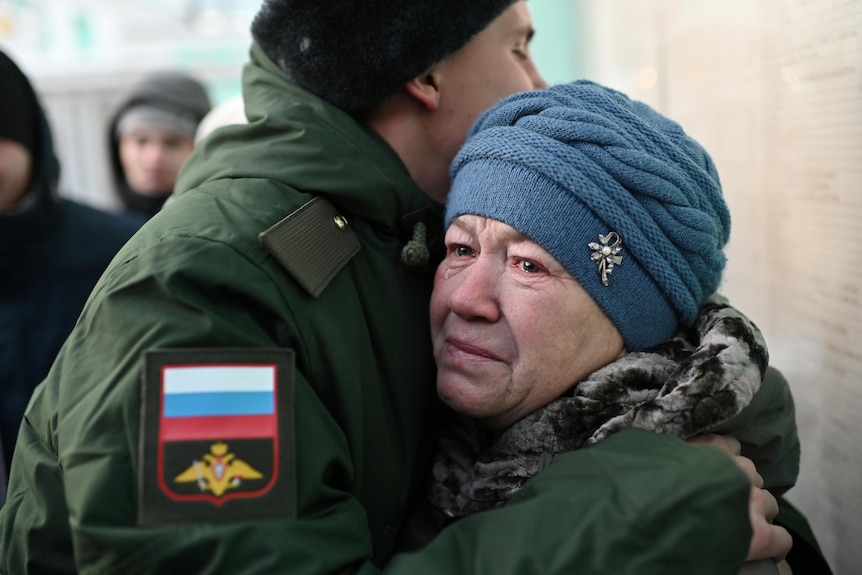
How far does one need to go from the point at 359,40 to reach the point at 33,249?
62.9 inches

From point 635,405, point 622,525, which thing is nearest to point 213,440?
point 622,525

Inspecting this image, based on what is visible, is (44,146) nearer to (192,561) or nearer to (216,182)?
(216,182)

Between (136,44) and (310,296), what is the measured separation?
6.51m

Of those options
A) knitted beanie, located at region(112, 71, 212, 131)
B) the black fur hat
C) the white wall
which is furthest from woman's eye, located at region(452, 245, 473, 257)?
knitted beanie, located at region(112, 71, 212, 131)

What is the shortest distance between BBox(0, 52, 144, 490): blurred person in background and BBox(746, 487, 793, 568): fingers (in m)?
2.10

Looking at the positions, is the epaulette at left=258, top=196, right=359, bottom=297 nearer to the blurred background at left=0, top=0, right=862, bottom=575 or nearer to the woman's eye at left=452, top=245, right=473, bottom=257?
the woman's eye at left=452, top=245, right=473, bottom=257

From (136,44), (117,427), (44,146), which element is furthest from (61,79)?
(117,427)

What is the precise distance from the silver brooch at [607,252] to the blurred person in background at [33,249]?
1.86m

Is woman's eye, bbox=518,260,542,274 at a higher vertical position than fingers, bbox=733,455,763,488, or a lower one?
higher

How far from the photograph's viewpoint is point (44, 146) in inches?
114

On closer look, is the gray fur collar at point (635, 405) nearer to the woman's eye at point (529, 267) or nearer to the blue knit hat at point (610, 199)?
the blue knit hat at point (610, 199)

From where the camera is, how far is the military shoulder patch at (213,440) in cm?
117

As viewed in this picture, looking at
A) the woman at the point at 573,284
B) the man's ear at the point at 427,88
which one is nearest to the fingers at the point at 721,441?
the woman at the point at 573,284

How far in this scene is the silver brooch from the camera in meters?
1.49
